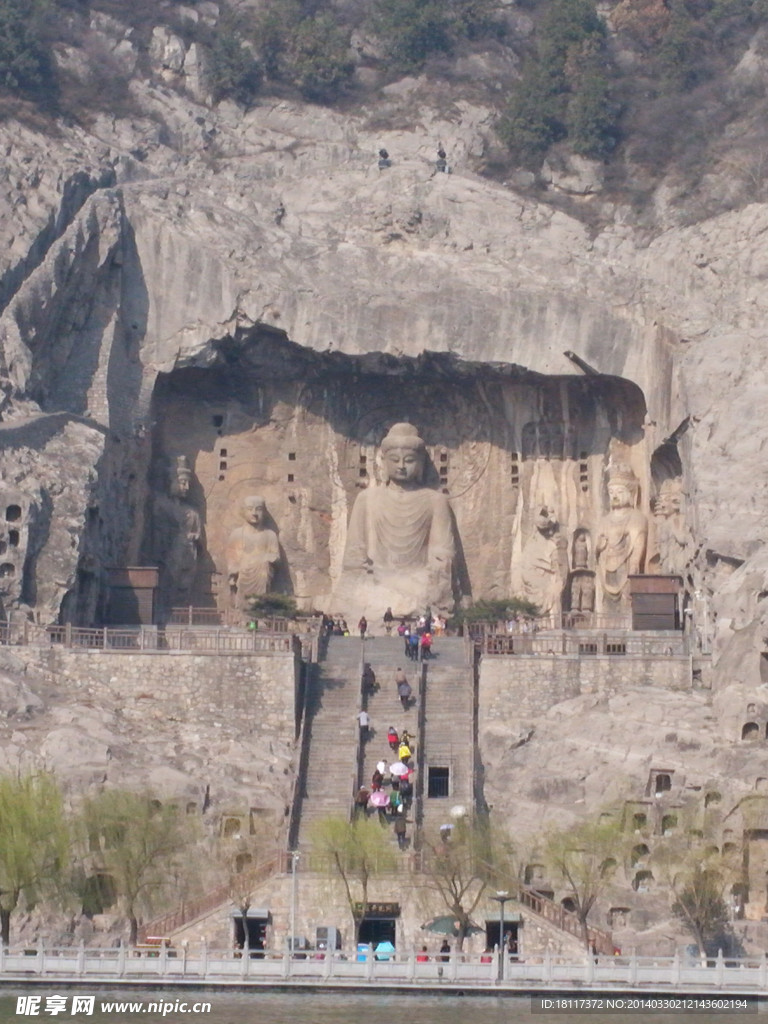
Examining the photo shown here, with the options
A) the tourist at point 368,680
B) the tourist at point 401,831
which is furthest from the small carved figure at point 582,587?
the tourist at point 401,831

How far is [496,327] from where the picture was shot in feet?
179

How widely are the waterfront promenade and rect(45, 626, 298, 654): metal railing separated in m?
11.9

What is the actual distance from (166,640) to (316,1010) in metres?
15.3

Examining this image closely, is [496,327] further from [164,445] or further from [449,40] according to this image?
[449,40]

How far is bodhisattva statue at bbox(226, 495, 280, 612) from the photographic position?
2189 inches

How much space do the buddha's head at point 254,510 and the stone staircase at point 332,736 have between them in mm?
6855

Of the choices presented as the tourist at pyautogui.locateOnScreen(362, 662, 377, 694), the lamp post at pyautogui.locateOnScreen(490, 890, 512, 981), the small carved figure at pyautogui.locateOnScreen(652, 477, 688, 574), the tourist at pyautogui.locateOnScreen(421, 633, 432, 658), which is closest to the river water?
the lamp post at pyautogui.locateOnScreen(490, 890, 512, 981)

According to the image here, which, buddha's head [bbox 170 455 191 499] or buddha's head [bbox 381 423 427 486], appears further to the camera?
buddha's head [bbox 381 423 427 486]

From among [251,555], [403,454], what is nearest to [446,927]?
[251,555]

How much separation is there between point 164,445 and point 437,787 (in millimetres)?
15472

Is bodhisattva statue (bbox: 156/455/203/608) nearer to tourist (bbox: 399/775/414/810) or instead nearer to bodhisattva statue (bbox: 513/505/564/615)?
bodhisattva statue (bbox: 513/505/564/615)

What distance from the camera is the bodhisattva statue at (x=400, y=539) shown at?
55.4 m

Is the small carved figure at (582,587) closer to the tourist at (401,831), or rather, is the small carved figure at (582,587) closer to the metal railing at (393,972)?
the tourist at (401,831)

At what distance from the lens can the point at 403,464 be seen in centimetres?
5625
